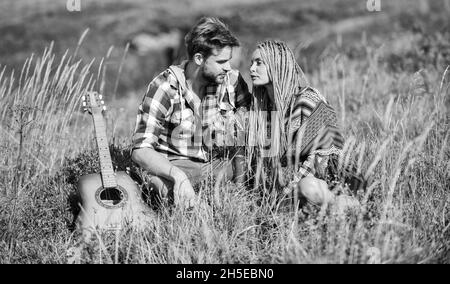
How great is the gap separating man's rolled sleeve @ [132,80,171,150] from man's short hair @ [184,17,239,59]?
0.33 metres

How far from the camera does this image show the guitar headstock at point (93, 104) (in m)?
3.57

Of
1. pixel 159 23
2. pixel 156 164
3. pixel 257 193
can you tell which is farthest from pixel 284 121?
pixel 159 23

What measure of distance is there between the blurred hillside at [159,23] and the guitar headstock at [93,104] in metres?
7.64

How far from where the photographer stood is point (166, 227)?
299 cm

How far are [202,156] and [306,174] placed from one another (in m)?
0.84

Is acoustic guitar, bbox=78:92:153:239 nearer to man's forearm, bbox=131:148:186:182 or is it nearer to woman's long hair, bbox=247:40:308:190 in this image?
man's forearm, bbox=131:148:186:182

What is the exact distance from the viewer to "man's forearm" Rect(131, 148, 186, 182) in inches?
128

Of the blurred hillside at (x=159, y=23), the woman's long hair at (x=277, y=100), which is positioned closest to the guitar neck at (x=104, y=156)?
the woman's long hair at (x=277, y=100)

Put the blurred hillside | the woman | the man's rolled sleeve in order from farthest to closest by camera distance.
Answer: the blurred hillside
the man's rolled sleeve
the woman

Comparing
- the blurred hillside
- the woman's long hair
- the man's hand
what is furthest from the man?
the blurred hillside

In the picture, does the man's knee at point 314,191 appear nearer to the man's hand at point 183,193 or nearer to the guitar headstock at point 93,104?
the man's hand at point 183,193

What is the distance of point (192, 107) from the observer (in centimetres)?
367
